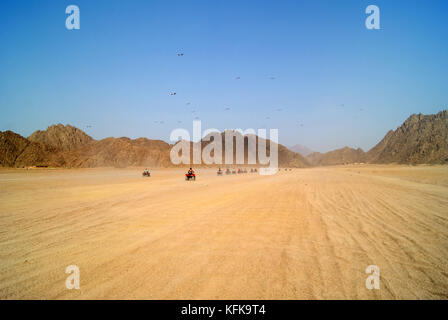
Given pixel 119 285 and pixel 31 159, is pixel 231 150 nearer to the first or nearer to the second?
pixel 31 159

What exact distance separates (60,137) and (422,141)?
200 meters

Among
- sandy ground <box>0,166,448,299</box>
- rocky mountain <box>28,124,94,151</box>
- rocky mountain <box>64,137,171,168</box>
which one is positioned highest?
rocky mountain <box>28,124,94,151</box>

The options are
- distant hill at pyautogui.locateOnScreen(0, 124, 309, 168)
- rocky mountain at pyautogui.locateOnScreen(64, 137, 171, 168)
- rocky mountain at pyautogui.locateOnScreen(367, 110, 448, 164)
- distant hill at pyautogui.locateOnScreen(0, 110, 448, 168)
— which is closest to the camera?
distant hill at pyautogui.locateOnScreen(0, 124, 309, 168)

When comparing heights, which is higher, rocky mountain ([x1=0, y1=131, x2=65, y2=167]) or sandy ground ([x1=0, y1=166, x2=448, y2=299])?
rocky mountain ([x1=0, y1=131, x2=65, y2=167])

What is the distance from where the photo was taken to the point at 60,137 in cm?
17025

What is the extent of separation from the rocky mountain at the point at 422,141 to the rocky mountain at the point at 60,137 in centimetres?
18517

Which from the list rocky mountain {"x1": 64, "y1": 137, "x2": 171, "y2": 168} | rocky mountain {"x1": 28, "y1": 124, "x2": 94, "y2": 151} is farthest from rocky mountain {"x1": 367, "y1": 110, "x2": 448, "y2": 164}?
rocky mountain {"x1": 28, "y1": 124, "x2": 94, "y2": 151}

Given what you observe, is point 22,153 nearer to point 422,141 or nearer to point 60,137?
point 60,137

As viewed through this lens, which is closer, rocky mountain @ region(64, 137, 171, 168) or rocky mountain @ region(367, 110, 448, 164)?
rocky mountain @ region(367, 110, 448, 164)

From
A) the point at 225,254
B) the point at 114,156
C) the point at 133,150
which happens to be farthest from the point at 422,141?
the point at 225,254

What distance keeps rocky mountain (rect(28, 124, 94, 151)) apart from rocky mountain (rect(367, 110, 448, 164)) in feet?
607

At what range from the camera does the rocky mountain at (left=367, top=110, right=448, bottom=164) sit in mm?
91675

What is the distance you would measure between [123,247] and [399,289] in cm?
488

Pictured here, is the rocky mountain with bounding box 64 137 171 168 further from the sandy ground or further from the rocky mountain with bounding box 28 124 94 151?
the sandy ground
